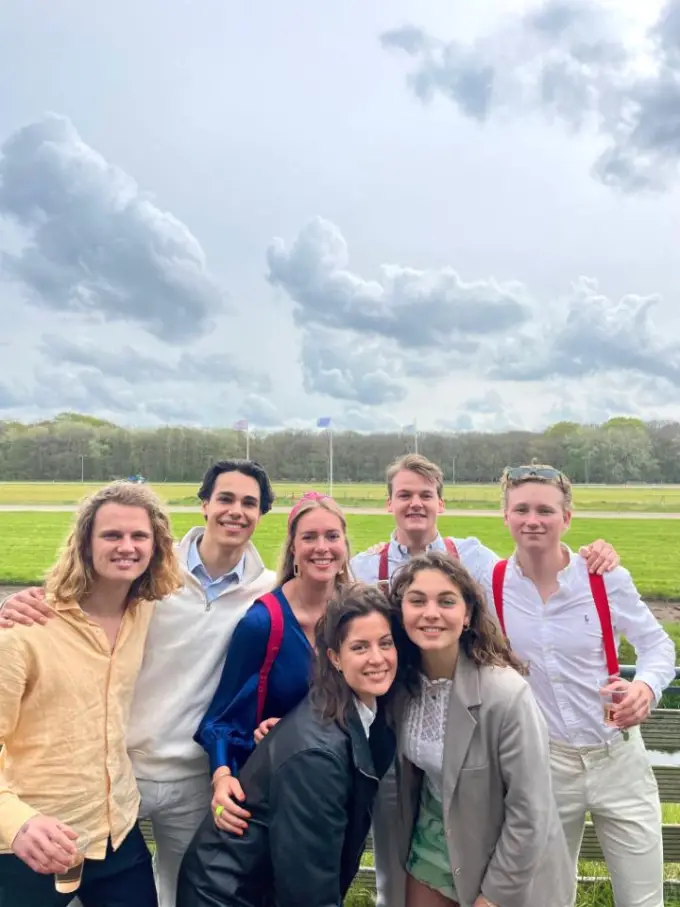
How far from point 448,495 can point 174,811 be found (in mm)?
57555

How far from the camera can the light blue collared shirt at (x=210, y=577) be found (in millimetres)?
3000

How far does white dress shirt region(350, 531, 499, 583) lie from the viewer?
3.67 m

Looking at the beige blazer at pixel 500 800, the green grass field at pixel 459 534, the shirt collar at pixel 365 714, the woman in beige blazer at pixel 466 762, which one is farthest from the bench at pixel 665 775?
the green grass field at pixel 459 534

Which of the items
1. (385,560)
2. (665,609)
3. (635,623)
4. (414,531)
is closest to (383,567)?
(385,560)

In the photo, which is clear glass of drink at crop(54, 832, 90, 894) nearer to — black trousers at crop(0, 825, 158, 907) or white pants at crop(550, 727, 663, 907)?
black trousers at crop(0, 825, 158, 907)

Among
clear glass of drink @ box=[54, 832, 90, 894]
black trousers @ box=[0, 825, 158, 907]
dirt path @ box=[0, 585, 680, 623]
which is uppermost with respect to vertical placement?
clear glass of drink @ box=[54, 832, 90, 894]

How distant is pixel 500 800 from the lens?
249 cm

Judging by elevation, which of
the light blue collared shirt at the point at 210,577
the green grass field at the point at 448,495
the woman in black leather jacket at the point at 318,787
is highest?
Result: the light blue collared shirt at the point at 210,577

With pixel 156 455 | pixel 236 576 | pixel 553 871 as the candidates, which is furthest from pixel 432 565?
pixel 156 455

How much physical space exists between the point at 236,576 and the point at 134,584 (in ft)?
1.57

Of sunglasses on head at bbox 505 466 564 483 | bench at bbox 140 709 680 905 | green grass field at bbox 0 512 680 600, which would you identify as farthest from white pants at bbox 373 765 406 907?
green grass field at bbox 0 512 680 600

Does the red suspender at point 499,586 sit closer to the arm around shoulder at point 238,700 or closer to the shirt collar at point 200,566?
the arm around shoulder at point 238,700

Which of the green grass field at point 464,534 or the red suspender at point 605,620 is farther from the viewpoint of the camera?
the green grass field at point 464,534

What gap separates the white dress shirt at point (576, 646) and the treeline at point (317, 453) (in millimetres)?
62244
